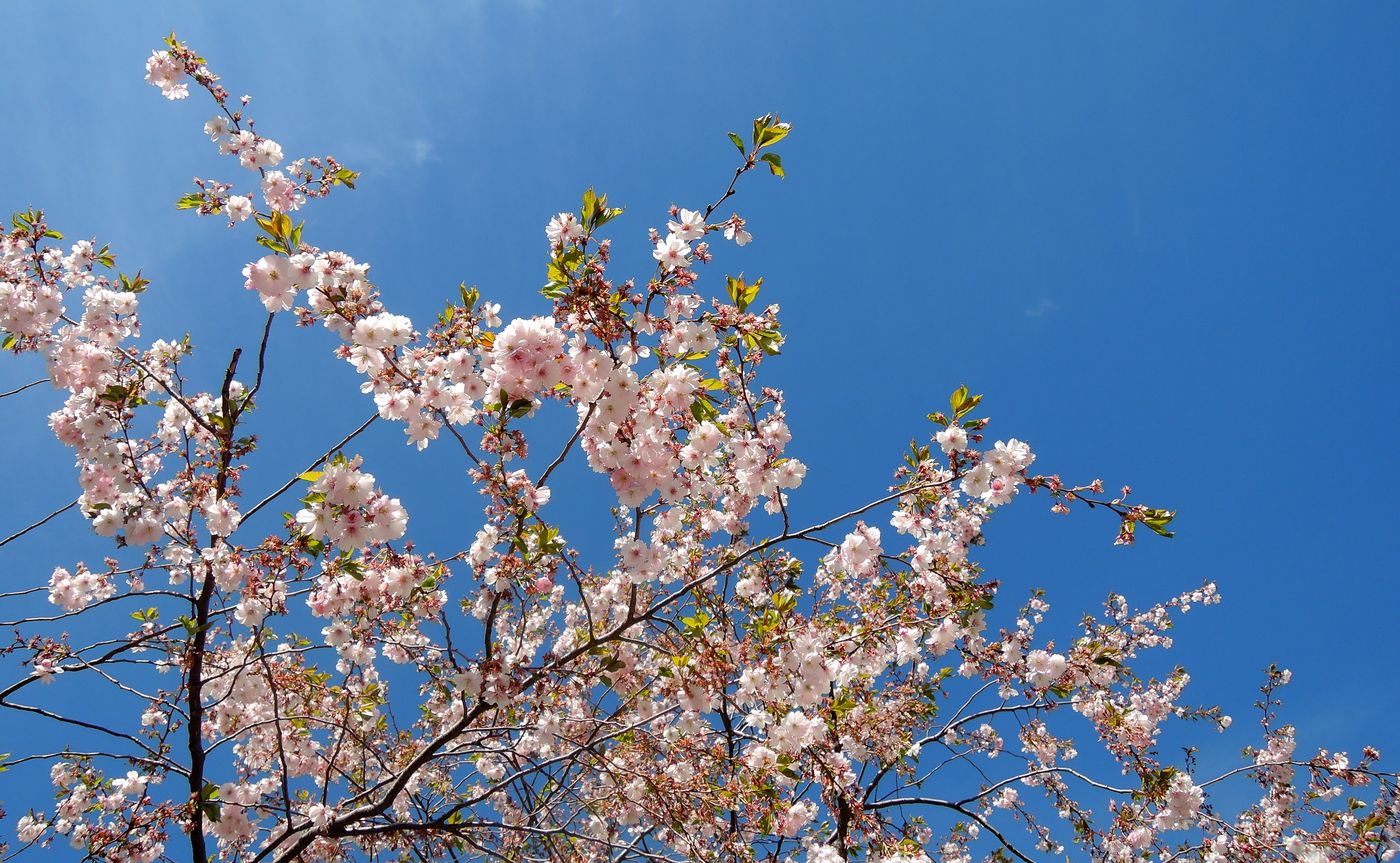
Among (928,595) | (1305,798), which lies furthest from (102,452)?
(1305,798)

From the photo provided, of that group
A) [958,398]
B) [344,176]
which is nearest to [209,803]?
[344,176]

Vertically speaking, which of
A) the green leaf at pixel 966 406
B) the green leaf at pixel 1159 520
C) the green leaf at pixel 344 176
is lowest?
the green leaf at pixel 1159 520

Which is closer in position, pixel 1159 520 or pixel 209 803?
pixel 1159 520

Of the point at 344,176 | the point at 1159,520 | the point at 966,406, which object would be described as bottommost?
the point at 1159,520

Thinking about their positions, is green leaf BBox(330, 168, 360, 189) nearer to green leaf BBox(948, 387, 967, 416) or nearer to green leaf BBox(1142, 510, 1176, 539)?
green leaf BBox(948, 387, 967, 416)

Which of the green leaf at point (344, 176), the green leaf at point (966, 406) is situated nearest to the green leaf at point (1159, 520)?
the green leaf at point (966, 406)

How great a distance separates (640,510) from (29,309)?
4192 mm

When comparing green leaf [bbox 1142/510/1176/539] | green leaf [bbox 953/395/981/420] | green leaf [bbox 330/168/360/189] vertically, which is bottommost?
green leaf [bbox 1142/510/1176/539]

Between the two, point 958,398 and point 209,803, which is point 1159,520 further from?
point 209,803

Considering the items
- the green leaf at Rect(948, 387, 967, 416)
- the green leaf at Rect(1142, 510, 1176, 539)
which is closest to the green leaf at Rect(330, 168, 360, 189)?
the green leaf at Rect(948, 387, 967, 416)

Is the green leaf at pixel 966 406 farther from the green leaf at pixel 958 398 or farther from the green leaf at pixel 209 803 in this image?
the green leaf at pixel 209 803

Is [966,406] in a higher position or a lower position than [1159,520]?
higher

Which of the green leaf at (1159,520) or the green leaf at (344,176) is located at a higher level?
the green leaf at (344,176)

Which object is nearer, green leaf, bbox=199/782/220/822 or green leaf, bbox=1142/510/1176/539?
green leaf, bbox=1142/510/1176/539
